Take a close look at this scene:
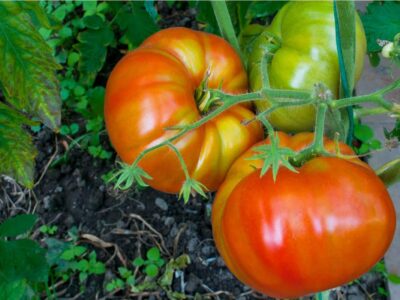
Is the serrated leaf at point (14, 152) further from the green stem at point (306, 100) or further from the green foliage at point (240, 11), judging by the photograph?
the green foliage at point (240, 11)

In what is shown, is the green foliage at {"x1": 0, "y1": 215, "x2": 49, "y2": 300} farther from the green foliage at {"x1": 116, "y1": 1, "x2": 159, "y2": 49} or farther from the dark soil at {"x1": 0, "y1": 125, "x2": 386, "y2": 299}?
the green foliage at {"x1": 116, "y1": 1, "x2": 159, "y2": 49}

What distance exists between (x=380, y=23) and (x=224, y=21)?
262mm

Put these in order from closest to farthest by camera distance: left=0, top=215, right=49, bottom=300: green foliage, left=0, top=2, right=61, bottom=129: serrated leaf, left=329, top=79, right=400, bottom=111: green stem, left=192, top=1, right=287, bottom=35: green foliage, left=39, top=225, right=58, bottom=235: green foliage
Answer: left=329, top=79, right=400, bottom=111: green stem
left=0, top=2, right=61, bottom=129: serrated leaf
left=0, top=215, right=49, bottom=300: green foliage
left=192, top=1, right=287, bottom=35: green foliage
left=39, top=225, right=58, bottom=235: green foliage

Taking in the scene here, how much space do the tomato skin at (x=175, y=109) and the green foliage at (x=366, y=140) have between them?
0.59 m

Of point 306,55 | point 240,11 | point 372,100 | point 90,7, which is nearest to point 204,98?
point 306,55

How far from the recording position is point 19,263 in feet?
3.55

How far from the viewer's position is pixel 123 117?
919mm

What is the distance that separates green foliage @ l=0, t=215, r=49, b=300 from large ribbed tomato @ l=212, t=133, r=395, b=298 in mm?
464

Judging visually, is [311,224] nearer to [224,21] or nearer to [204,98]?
[204,98]

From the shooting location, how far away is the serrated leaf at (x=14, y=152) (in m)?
0.93

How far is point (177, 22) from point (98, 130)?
0.43 metres

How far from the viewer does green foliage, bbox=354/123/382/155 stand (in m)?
1.48

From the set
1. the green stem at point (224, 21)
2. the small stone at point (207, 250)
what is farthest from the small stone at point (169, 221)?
the green stem at point (224, 21)

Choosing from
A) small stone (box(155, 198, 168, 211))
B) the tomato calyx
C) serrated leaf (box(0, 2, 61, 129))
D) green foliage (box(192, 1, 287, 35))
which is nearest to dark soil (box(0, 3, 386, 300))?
small stone (box(155, 198, 168, 211))
